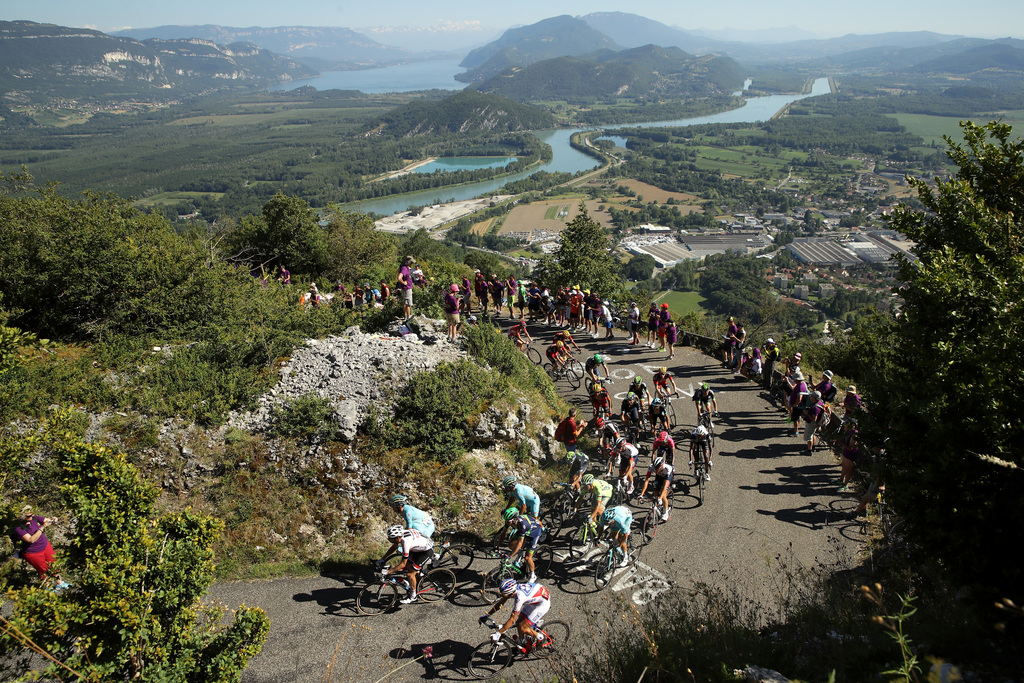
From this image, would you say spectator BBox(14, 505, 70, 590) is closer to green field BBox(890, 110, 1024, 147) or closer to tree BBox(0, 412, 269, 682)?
tree BBox(0, 412, 269, 682)

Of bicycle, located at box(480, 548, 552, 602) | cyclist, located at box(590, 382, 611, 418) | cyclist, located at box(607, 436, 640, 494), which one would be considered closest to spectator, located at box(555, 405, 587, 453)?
cyclist, located at box(607, 436, 640, 494)

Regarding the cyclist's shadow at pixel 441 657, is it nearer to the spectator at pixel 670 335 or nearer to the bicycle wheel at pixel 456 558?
the bicycle wheel at pixel 456 558

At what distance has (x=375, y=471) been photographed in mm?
11211

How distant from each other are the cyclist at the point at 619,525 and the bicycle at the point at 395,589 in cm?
282

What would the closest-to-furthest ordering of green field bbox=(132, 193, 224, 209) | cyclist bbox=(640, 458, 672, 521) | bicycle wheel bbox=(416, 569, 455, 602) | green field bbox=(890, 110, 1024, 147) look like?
bicycle wheel bbox=(416, 569, 455, 602), cyclist bbox=(640, 458, 672, 521), green field bbox=(132, 193, 224, 209), green field bbox=(890, 110, 1024, 147)

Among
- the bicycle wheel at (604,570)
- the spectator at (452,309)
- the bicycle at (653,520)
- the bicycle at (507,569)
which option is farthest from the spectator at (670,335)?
the bicycle wheel at (604,570)

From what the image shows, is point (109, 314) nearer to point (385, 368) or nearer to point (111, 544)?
point (385, 368)

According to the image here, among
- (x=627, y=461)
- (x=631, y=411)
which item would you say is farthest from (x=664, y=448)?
(x=631, y=411)

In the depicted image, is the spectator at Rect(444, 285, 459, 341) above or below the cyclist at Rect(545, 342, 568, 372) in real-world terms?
above

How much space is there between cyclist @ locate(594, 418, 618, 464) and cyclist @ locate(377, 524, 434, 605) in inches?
185

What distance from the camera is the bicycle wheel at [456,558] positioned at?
9391 mm

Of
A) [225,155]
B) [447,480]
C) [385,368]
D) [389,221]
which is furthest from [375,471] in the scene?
[225,155]

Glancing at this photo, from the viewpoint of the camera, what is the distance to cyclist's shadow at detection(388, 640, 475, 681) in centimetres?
738

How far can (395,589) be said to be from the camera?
8.58 meters
